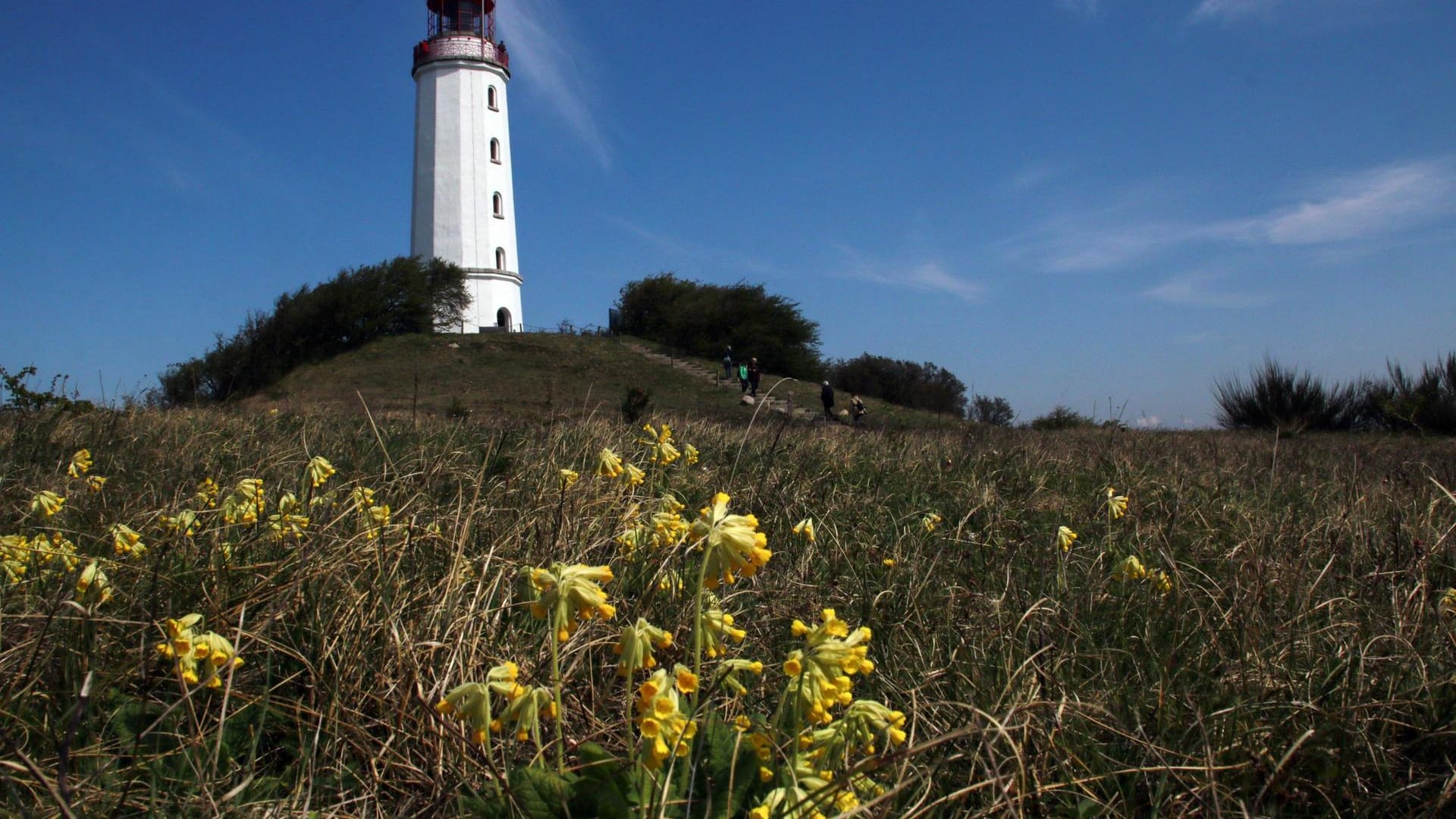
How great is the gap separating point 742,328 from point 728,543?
45790mm

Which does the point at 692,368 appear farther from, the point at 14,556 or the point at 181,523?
the point at 14,556

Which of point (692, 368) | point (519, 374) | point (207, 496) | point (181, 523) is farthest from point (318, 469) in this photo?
point (692, 368)

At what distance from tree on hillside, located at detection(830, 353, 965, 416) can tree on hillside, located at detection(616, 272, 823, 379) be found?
6.57 ft

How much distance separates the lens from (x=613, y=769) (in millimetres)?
1352

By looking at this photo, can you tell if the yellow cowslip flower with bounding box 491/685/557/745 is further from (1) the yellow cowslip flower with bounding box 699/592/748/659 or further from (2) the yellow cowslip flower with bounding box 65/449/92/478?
(2) the yellow cowslip flower with bounding box 65/449/92/478

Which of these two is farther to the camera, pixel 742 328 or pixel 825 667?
pixel 742 328

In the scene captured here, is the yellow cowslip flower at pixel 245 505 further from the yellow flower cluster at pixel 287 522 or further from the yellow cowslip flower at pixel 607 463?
the yellow cowslip flower at pixel 607 463

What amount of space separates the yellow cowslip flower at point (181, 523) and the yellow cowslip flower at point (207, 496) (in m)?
0.25

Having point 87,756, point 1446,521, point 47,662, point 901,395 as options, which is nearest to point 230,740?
point 87,756

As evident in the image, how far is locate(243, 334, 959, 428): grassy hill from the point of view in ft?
95.3

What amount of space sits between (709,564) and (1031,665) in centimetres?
112

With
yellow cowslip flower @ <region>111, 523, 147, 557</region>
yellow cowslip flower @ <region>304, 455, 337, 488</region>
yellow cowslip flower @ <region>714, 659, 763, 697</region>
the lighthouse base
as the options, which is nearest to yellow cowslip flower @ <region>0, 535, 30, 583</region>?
yellow cowslip flower @ <region>111, 523, 147, 557</region>

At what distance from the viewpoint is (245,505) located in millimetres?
2924

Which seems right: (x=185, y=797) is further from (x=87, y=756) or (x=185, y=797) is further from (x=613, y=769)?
(x=613, y=769)
